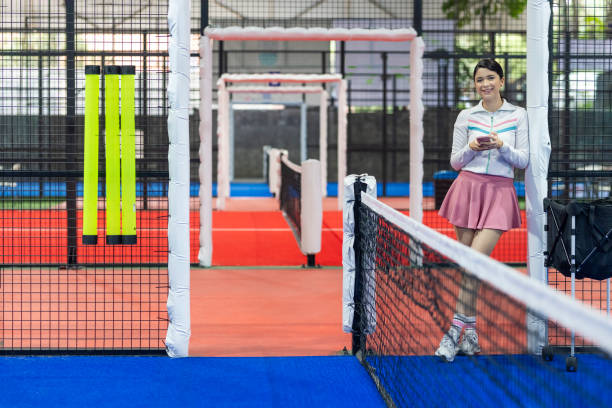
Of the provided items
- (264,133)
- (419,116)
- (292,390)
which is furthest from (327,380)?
(264,133)

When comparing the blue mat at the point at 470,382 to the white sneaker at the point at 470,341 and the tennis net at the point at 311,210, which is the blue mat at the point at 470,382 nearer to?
→ the white sneaker at the point at 470,341

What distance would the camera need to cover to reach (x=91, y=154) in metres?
4.88

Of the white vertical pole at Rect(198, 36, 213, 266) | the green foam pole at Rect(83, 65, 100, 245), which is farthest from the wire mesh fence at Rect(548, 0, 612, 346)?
the white vertical pole at Rect(198, 36, 213, 266)

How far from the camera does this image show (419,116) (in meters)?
8.13

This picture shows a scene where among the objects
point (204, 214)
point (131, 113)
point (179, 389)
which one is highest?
point (131, 113)

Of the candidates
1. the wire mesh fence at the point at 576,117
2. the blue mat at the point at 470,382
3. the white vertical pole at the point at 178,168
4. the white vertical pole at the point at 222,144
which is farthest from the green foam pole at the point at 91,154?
the white vertical pole at the point at 222,144

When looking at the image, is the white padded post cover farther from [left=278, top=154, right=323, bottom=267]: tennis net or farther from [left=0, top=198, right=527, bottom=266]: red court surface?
[left=0, top=198, right=527, bottom=266]: red court surface

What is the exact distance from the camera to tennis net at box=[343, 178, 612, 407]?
228cm

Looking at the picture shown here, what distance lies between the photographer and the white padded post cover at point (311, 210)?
337 inches

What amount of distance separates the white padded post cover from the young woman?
3823 mm

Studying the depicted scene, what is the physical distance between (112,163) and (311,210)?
13.3 ft

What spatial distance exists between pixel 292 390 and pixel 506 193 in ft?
5.46

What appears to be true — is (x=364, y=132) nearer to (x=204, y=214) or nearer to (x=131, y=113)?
(x=204, y=214)

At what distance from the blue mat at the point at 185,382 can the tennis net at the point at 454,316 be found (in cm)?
22
